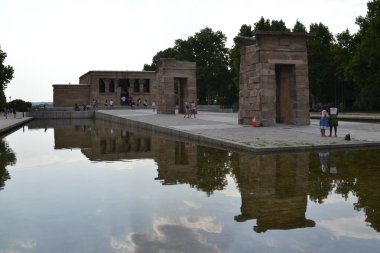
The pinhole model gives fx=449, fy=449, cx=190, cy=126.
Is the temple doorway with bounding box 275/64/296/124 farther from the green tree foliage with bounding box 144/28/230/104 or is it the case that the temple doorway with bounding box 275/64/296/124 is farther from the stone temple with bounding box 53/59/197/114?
the green tree foliage with bounding box 144/28/230/104

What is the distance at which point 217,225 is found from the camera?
6.31 meters

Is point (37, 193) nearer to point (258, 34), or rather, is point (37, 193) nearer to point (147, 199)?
point (147, 199)

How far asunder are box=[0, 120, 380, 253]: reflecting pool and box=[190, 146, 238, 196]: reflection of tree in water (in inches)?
0.9

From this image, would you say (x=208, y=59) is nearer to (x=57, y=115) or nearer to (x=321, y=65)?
(x=321, y=65)

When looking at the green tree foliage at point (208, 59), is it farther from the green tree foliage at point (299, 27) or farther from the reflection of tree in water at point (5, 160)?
the reflection of tree in water at point (5, 160)

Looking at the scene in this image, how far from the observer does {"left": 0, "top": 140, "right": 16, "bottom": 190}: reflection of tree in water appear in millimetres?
10508

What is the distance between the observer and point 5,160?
45.3 ft

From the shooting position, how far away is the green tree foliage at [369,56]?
41.0 meters

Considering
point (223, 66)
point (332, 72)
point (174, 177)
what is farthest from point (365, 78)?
point (174, 177)

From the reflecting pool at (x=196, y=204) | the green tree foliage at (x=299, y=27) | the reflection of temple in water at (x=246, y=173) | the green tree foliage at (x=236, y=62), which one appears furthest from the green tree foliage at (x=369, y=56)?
the reflecting pool at (x=196, y=204)

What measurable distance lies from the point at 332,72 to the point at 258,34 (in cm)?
3552

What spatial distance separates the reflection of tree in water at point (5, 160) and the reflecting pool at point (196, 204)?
0.06m

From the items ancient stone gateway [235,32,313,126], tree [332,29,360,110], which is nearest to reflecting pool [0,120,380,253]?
ancient stone gateway [235,32,313,126]

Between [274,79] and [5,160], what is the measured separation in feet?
46.3
